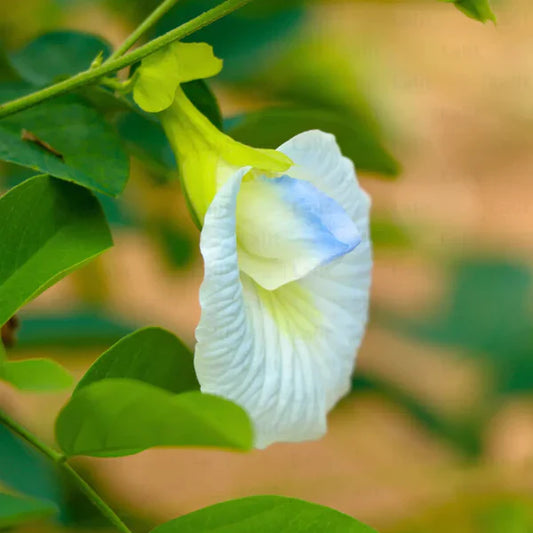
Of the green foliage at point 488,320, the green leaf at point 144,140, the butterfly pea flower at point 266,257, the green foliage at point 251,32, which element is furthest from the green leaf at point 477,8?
the green foliage at point 488,320

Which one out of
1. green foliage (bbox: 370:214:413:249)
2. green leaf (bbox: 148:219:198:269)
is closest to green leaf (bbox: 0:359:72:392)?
green leaf (bbox: 148:219:198:269)

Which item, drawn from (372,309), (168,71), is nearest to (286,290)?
(168,71)

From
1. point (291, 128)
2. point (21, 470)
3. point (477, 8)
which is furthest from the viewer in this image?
point (21, 470)

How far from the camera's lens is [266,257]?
55cm

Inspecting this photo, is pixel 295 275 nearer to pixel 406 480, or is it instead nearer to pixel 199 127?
pixel 199 127

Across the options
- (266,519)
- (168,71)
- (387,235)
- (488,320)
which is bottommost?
(488,320)

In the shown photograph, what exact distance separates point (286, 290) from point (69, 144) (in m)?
0.16

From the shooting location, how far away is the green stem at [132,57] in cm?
49

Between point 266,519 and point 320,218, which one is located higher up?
point 320,218

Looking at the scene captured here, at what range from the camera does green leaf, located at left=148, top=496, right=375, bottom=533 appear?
0.49 metres

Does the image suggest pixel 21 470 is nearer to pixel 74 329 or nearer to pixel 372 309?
pixel 74 329

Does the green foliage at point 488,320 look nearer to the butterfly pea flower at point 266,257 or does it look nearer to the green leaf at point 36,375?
the butterfly pea flower at point 266,257

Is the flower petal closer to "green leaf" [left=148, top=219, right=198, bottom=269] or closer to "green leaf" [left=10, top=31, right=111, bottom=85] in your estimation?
"green leaf" [left=10, top=31, right=111, bottom=85]

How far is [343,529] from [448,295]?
953mm
